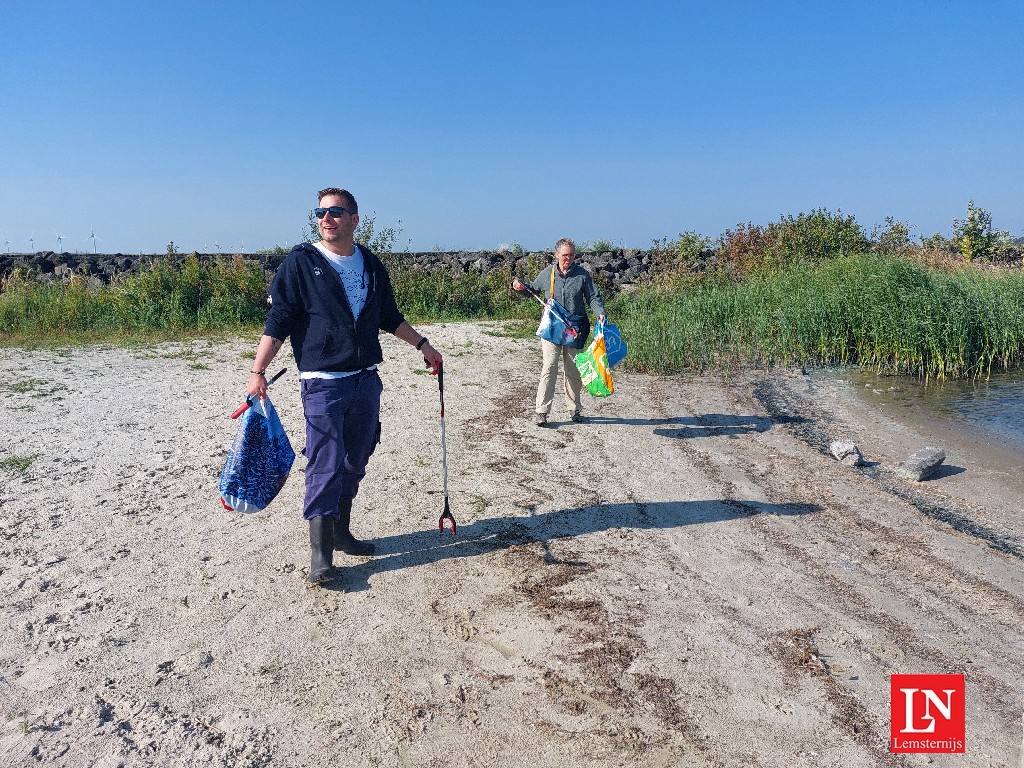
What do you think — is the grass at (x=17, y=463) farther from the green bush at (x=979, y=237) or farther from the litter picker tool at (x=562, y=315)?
the green bush at (x=979, y=237)

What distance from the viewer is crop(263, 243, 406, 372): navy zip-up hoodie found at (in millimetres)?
4250

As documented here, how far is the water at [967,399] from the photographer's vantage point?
890cm

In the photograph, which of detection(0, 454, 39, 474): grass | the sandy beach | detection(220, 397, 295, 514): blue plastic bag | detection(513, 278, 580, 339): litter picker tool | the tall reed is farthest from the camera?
the tall reed

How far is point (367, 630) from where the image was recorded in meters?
4.09

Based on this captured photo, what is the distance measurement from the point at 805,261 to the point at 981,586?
15.5 metres

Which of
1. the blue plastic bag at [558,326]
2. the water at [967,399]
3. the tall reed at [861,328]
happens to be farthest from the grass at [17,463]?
the water at [967,399]

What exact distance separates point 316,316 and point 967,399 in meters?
9.46

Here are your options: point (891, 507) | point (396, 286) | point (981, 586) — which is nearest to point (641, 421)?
point (891, 507)

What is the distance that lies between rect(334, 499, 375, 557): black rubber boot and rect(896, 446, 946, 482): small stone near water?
485cm

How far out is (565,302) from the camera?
825 centimetres

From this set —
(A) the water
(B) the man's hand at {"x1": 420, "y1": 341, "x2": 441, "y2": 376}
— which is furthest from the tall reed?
(B) the man's hand at {"x1": 420, "y1": 341, "x2": 441, "y2": 376}

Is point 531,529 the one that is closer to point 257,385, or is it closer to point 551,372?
point 257,385

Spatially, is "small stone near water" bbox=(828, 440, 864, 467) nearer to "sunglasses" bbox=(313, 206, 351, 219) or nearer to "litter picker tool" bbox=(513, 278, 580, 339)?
"litter picker tool" bbox=(513, 278, 580, 339)


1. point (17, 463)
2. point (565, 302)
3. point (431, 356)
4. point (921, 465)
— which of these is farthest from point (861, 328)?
point (17, 463)
